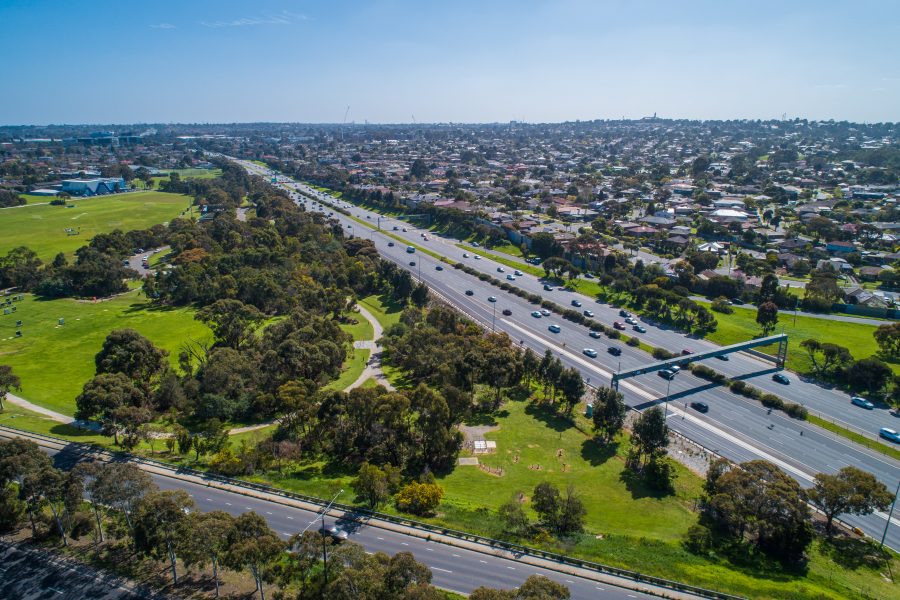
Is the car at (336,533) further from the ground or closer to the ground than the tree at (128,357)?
closer to the ground

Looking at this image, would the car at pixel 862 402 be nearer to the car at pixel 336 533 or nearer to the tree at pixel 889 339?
the tree at pixel 889 339

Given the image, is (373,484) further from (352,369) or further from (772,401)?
(772,401)

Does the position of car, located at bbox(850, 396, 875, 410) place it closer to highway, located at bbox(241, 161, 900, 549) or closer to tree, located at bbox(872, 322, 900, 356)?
highway, located at bbox(241, 161, 900, 549)

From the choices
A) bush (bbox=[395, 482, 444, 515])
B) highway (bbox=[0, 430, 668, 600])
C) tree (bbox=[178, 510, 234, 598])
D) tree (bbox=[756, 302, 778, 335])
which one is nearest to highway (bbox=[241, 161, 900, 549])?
tree (bbox=[756, 302, 778, 335])

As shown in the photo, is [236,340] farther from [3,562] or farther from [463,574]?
[463,574]

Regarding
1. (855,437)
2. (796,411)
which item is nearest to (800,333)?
(796,411)

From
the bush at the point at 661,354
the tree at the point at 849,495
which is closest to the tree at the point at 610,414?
the tree at the point at 849,495
